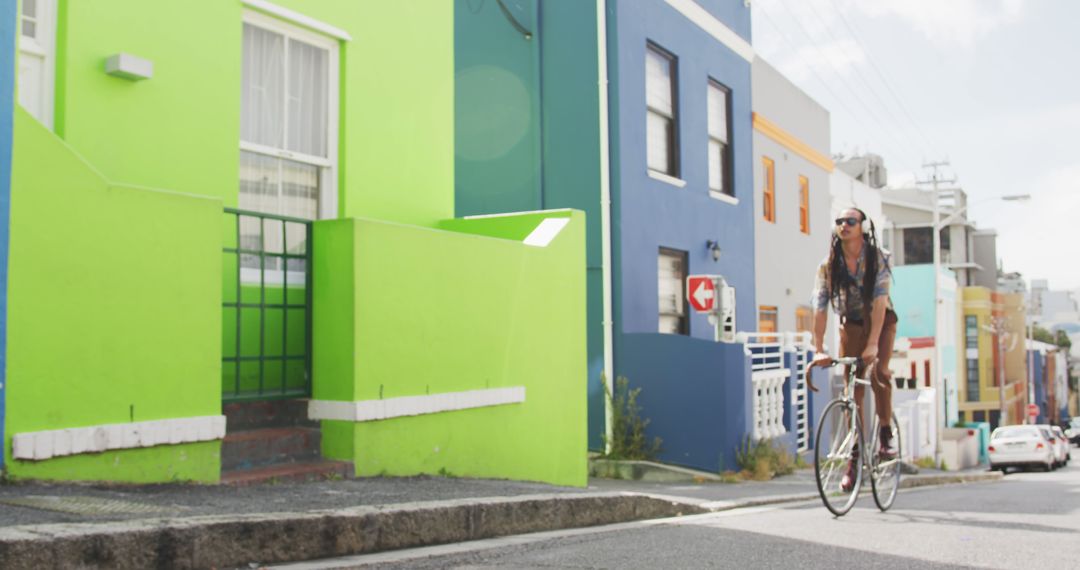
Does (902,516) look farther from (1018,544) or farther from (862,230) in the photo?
(862,230)

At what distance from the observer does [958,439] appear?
37.8 m

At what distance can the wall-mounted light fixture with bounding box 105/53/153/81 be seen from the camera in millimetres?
7184

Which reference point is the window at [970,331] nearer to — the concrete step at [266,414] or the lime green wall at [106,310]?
the concrete step at [266,414]

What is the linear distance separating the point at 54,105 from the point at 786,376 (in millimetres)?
12362

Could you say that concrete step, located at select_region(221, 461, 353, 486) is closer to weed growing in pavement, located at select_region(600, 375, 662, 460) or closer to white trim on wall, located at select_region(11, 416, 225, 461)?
white trim on wall, located at select_region(11, 416, 225, 461)

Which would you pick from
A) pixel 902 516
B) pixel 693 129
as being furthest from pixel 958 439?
pixel 902 516

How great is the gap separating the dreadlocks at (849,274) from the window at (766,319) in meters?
12.2

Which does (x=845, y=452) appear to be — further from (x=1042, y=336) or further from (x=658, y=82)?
(x=1042, y=336)

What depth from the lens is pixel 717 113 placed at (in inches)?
730

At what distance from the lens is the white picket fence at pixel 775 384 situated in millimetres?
15617

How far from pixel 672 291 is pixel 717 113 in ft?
12.2

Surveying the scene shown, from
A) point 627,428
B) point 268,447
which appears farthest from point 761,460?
point 268,447

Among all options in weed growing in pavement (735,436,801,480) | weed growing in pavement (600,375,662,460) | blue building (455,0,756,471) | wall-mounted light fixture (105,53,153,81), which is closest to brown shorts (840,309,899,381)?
wall-mounted light fixture (105,53,153,81)

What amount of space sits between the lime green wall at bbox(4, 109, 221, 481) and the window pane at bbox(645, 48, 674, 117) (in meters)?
10.4
